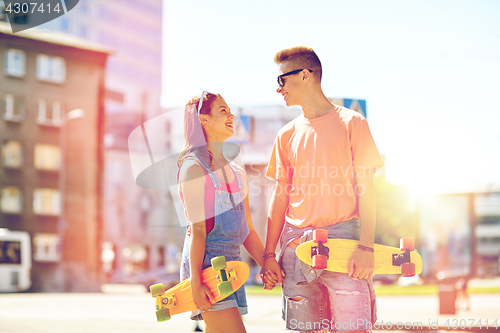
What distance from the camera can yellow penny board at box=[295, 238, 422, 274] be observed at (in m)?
2.96

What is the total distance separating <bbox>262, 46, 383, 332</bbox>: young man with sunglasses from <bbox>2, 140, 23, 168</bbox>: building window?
32478 millimetres

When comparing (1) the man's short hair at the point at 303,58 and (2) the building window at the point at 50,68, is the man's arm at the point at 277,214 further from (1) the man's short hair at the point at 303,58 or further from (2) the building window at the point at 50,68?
(2) the building window at the point at 50,68

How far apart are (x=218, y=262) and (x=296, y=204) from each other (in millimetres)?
609

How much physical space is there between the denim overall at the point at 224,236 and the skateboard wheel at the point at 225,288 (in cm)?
11

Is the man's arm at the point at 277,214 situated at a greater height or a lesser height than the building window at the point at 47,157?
lesser

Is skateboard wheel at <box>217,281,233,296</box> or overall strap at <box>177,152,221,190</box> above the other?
overall strap at <box>177,152,221,190</box>

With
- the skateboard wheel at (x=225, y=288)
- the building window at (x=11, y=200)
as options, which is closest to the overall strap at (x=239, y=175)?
the skateboard wheel at (x=225, y=288)

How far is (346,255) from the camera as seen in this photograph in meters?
2.99

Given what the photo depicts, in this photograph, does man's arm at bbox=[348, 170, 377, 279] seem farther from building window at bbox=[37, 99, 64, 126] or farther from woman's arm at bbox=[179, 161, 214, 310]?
building window at bbox=[37, 99, 64, 126]

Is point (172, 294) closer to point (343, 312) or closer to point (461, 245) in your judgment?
point (343, 312)

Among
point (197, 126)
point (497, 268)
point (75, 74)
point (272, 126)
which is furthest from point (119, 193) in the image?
point (497, 268)

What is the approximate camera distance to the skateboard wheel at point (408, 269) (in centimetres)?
298

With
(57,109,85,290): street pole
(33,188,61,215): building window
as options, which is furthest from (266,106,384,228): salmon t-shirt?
(33,188,61,215): building window

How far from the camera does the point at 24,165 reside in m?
32.7
